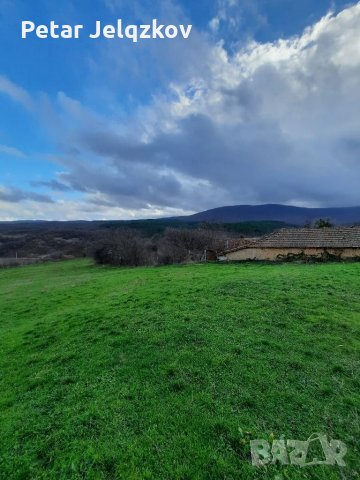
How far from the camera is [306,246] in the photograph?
31281 mm

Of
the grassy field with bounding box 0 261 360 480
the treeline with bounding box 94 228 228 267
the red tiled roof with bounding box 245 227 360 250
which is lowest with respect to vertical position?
the treeline with bounding box 94 228 228 267

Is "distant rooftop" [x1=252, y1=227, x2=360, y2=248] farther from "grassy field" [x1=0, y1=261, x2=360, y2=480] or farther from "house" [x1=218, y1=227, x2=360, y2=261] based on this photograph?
"grassy field" [x1=0, y1=261, x2=360, y2=480]

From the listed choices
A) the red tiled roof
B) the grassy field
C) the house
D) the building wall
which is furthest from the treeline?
the grassy field

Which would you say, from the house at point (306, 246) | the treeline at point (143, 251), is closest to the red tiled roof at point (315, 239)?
the house at point (306, 246)

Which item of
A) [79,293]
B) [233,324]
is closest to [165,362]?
[233,324]

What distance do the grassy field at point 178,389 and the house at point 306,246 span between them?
19942 millimetres

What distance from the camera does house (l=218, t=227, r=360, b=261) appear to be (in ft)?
99.9

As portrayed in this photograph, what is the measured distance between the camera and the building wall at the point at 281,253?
3030 cm

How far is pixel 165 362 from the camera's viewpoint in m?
7.83

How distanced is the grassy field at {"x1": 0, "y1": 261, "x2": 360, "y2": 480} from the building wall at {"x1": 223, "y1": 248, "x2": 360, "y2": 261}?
19967 millimetres

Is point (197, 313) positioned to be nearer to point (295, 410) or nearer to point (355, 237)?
point (295, 410)

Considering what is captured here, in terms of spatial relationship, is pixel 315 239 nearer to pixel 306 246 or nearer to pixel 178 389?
pixel 306 246

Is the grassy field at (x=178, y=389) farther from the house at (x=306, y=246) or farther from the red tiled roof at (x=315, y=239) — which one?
the red tiled roof at (x=315, y=239)

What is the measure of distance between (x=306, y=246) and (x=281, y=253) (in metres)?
2.63
